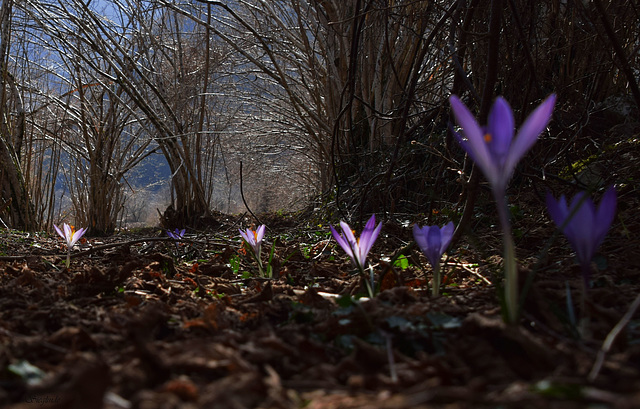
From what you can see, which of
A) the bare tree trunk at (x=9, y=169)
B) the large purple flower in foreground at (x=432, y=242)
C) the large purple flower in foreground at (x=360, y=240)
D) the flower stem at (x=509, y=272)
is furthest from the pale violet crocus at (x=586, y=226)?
the bare tree trunk at (x=9, y=169)

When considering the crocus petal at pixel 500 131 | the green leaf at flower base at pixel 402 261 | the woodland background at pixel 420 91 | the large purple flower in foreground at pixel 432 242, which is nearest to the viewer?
the crocus petal at pixel 500 131

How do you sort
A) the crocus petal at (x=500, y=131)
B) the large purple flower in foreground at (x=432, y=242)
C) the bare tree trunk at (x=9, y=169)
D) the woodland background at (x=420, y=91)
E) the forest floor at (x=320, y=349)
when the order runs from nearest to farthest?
the forest floor at (x=320, y=349), the crocus petal at (x=500, y=131), the large purple flower in foreground at (x=432, y=242), the woodland background at (x=420, y=91), the bare tree trunk at (x=9, y=169)

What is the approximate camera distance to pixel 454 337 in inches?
22.1

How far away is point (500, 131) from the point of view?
48cm

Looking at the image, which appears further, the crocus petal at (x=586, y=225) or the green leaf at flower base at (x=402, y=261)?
the green leaf at flower base at (x=402, y=261)

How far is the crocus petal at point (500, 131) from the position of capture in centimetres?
48

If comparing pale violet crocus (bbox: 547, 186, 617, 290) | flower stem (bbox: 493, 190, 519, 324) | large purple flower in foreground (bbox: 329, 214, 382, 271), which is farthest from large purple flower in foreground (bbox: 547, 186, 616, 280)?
large purple flower in foreground (bbox: 329, 214, 382, 271)

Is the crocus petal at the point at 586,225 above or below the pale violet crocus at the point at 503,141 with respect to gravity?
below

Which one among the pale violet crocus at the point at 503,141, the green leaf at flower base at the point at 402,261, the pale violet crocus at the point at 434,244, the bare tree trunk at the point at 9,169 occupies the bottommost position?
the green leaf at flower base at the point at 402,261

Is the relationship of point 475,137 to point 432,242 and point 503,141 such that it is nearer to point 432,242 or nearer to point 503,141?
point 503,141

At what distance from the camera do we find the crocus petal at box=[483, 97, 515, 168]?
0.48 meters

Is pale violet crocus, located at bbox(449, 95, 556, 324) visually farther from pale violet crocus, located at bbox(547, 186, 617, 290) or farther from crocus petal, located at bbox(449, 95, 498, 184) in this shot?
pale violet crocus, located at bbox(547, 186, 617, 290)

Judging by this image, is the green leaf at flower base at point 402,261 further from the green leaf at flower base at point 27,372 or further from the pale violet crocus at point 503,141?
the green leaf at flower base at point 27,372

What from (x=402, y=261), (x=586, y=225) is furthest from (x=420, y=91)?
(x=586, y=225)
